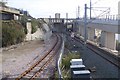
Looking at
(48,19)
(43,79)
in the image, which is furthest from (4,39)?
(48,19)

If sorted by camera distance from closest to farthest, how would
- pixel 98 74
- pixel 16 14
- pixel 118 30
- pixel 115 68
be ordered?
pixel 98 74 < pixel 115 68 < pixel 118 30 < pixel 16 14

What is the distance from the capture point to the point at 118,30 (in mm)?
37219

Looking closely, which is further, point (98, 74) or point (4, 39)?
point (4, 39)

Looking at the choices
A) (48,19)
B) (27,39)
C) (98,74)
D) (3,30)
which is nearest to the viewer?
(98,74)

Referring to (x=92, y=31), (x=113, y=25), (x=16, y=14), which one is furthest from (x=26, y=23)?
(x=113, y=25)

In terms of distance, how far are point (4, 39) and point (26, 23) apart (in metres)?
20.5

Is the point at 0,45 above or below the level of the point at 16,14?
below

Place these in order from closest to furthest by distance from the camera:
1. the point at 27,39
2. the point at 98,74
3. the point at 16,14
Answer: the point at 98,74
the point at 27,39
the point at 16,14

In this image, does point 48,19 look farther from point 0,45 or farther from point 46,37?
point 0,45

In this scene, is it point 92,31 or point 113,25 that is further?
point 92,31

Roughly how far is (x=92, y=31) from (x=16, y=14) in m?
18.8

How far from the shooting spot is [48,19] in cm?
13275

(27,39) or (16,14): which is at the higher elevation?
(16,14)

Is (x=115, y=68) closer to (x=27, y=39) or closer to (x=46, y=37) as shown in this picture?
(x=27, y=39)
